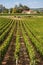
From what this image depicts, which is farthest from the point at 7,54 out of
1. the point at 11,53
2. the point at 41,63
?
the point at 41,63

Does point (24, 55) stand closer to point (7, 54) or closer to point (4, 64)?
point (7, 54)

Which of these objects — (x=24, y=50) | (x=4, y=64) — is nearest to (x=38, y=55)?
(x=24, y=50)

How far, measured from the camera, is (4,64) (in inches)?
695

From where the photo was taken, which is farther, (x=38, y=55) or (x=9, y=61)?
(x=38, y=55)

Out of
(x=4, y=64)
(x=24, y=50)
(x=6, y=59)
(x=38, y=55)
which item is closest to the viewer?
(x=4, y=64)

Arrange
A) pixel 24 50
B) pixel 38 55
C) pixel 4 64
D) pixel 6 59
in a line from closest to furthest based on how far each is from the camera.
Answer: pixel 4 64 < pixel 6 59 < pixel 38 55 < pixel 24 50

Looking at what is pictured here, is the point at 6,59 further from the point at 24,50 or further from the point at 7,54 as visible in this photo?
the point at 24,50

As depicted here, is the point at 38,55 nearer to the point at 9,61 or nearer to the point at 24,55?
the point at 24,55

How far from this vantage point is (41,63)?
1820 cm

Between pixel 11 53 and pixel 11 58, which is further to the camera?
pixel 11 53

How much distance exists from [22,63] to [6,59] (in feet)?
5.84

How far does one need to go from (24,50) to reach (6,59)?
381cm

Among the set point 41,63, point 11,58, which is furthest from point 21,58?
point 41,63

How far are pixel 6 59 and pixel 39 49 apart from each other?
146 inches
